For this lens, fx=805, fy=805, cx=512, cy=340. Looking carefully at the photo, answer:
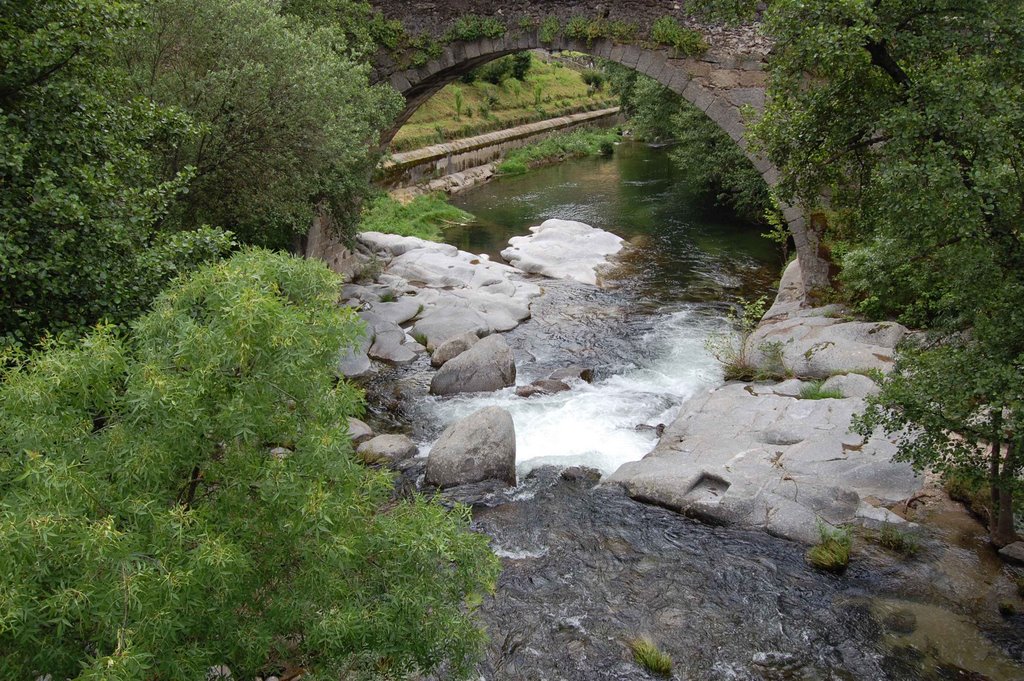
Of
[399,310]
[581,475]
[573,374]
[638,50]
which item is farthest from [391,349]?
[638,50]

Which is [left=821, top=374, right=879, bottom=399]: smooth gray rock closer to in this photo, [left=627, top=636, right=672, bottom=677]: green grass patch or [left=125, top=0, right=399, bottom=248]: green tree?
[left=627, top=636, right=672, bottom=677]: green grass patch

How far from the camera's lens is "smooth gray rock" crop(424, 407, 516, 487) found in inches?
430

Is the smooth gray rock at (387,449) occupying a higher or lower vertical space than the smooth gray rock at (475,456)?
lower

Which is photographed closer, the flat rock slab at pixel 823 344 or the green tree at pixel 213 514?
the green tree at pixel 213 514

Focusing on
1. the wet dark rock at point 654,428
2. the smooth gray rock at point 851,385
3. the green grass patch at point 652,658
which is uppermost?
the smooth gray rock at point 851,385

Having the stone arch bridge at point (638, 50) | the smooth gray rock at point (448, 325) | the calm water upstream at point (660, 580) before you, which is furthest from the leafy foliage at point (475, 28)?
the calm water upstream at point (660, 580)

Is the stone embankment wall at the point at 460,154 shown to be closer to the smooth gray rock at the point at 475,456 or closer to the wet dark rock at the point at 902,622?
the smooth gray rock at the point at 475,456

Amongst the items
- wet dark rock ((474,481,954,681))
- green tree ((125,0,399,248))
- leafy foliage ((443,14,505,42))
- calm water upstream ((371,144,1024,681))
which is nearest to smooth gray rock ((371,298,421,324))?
calm water upstream ((371,144,1024,681))

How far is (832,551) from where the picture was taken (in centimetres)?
866

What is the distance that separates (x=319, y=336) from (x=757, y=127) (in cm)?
576

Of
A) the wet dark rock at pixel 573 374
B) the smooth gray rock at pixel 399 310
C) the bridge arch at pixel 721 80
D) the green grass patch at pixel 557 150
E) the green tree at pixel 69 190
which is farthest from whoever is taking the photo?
the green grass patch at pixel 557 150

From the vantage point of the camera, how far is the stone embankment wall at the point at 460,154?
101 ft

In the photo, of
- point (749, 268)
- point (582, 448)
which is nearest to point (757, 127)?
point (582, 448)

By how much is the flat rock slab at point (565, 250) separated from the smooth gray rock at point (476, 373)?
6.78m
